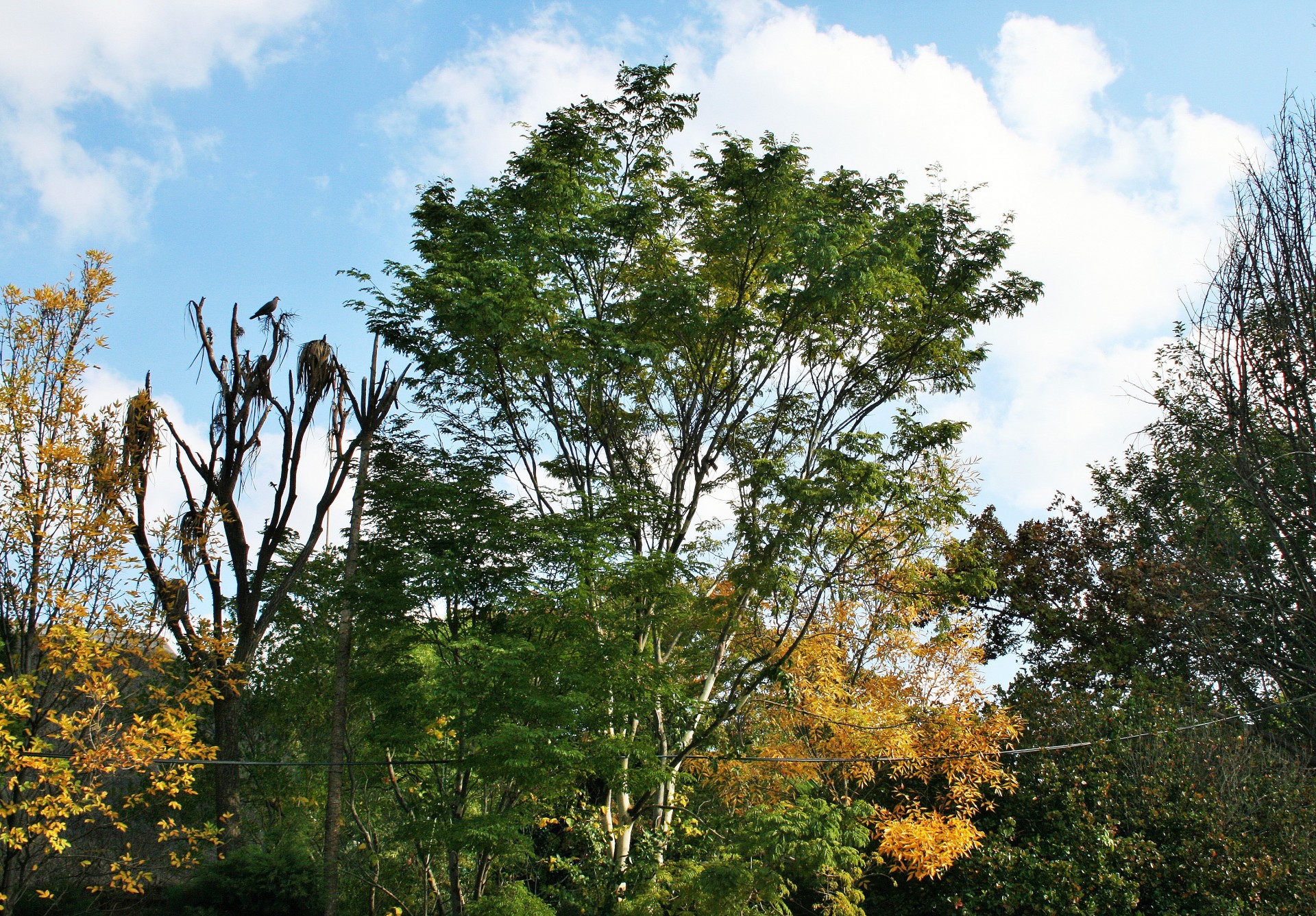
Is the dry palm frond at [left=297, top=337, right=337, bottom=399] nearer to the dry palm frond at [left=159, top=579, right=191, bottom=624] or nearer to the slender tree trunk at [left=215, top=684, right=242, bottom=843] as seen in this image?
the dry palm frond at [left=159, top=579, right=191, bottom=624]

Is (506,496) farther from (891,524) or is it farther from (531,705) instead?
(891,524)

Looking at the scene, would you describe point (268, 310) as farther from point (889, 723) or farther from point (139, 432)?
point (889, 723)

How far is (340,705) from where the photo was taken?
10531mm

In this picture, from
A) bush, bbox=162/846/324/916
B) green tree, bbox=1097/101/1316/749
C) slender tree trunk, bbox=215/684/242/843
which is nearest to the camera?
green tree, bbox=1097/101/1316/749

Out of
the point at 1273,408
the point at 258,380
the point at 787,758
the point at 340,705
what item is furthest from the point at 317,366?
the point at 1273,408

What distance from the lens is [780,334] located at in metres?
11.8

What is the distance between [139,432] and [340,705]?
4.07 metres

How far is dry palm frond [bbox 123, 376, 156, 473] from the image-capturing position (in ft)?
34.0

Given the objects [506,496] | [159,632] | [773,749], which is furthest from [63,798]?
[773,749]

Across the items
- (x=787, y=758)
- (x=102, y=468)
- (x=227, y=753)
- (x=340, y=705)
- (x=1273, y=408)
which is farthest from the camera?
(x=787, y=758)

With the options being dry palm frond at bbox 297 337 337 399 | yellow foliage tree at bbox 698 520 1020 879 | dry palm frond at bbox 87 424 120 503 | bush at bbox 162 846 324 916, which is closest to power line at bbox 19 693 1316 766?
yellow foliage tree at bbox 698 520 1020 879

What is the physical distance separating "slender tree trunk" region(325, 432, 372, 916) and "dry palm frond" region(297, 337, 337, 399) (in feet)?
6.04

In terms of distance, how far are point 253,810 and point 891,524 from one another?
58.6ft

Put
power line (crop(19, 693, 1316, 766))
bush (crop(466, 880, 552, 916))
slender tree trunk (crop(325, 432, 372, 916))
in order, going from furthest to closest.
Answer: slender tree trunk (crop(325, 432, 372, 916)), bush (crop(466, 880, 552, 916)), power line (crop(19, 693, 1316, 766))
